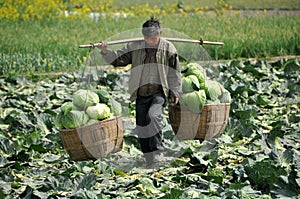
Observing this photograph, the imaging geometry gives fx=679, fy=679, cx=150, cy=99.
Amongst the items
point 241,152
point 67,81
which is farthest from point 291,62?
point 241,152

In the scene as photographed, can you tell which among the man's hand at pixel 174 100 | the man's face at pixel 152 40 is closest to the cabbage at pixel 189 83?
the man's hand at pixel 174 100

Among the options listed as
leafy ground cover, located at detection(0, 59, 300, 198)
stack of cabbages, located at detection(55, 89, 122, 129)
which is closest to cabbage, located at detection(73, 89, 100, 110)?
stack of cabbages, located at detection(55, 89, 122, 129)

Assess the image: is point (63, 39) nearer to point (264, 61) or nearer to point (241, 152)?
point (264, 61)

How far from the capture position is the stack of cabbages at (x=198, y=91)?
5371 millimetres

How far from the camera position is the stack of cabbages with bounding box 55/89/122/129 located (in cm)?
499

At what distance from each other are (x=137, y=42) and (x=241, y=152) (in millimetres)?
1289

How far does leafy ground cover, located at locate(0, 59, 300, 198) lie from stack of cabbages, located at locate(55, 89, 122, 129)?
1.25ft

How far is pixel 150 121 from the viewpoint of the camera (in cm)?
552

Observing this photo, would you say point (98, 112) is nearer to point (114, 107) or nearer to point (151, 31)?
point (114, 107)

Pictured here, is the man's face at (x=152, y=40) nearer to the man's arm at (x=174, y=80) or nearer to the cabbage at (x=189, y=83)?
the man's arm at (x=174, y=80)

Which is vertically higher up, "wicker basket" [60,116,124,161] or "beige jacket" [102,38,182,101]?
"beige jacket" [102,38,182,101]

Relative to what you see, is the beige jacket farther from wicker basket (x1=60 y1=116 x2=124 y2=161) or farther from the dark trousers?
wicker basket (x1=60 y1=116 x2=124 y2=161)

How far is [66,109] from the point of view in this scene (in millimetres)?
5145

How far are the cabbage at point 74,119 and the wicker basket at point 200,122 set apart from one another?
814mm
